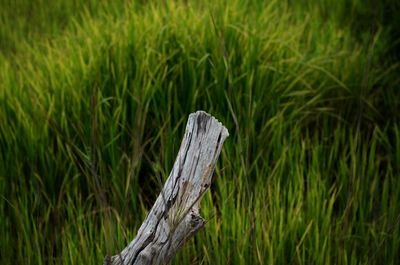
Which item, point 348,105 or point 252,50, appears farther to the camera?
point 348,105

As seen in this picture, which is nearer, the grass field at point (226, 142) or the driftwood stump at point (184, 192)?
the driftwood stump at point (184, 192)

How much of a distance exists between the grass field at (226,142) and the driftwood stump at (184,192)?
1.65 feet

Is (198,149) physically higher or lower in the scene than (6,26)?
lower

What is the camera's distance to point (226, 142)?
2.00 m

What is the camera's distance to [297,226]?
175cm

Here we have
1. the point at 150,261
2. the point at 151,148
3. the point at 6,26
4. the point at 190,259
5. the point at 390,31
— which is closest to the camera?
the point at 150,261

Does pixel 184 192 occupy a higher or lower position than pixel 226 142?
lower

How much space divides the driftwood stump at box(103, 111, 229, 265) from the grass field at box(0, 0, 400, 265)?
0.50 m

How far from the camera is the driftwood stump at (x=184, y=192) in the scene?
1103mm

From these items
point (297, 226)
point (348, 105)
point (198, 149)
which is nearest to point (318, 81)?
point (348, 105)

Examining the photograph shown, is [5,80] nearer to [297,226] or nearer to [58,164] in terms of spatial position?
[58,164]

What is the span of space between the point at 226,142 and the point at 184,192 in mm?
902

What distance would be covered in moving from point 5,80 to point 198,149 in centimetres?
147

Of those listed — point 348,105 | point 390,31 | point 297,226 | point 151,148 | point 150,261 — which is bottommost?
point 150,261
